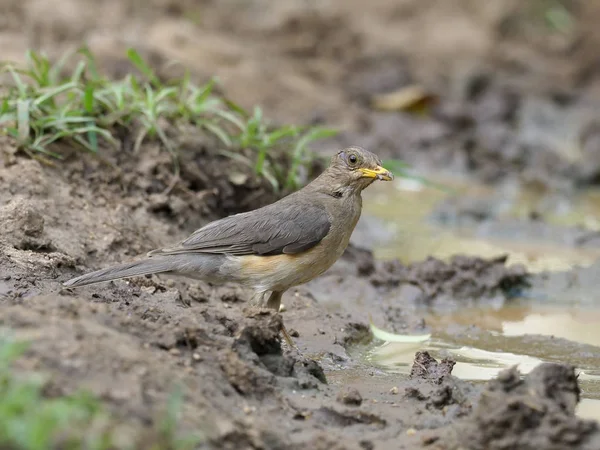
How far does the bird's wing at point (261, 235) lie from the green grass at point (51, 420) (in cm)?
249

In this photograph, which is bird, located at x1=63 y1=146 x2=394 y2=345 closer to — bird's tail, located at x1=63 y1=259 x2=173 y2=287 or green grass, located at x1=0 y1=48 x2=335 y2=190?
bird's tail, located at x1=63 y1=259 x2=173 y2=287

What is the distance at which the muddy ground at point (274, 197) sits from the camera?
3947mm

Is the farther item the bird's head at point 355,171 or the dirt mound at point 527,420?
the bird's head at point 355,171

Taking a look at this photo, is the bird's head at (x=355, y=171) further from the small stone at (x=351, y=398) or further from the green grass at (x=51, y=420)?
the green grass at (x=51, y=420)

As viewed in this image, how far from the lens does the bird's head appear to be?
6422mm

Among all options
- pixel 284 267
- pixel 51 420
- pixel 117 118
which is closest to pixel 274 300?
pixel 284 267

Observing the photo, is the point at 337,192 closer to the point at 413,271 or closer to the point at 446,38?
the point at 413,271

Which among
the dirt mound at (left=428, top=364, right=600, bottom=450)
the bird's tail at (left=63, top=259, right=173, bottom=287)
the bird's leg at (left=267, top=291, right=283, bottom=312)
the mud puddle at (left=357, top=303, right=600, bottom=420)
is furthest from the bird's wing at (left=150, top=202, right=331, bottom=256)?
the dirt mound at (left=428, top=364, right=600, bottom=450)

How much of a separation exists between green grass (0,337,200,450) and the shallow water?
8.00 ft

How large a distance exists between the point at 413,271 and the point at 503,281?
0.74m

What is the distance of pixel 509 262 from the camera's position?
340 inches

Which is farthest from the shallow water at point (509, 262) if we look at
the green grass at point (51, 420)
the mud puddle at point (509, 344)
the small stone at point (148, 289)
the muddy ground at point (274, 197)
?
the green grass at point (51, 420)

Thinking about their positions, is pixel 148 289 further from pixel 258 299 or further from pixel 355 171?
pixel 355 171

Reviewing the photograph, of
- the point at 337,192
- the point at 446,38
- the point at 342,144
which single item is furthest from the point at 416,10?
the point at 337,192
